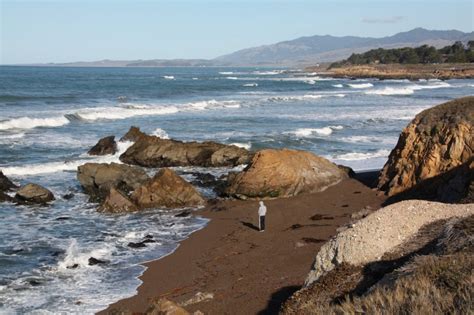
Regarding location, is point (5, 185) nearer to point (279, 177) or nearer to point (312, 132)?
point (279, 177)

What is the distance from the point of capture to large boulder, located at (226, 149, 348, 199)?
19.6m

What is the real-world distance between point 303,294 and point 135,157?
60.9ft

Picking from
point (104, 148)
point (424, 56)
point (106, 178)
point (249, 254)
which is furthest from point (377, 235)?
point (424, 56)

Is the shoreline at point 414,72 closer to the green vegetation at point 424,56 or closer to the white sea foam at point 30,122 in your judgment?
the green vegetation at point 424,56

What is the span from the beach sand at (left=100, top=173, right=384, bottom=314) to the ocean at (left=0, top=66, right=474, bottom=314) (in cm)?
61

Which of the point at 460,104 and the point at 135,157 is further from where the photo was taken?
the point at 135,157

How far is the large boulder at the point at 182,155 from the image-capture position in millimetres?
25891

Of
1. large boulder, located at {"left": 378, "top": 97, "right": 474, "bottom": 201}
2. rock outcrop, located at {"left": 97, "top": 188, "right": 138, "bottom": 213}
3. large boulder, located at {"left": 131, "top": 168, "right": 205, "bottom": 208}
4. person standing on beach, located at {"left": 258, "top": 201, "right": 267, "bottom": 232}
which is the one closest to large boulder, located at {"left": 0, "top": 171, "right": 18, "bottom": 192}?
rock outcrop, located at {"left": 97, "top": 188, "right": 138, "bottom": 213}

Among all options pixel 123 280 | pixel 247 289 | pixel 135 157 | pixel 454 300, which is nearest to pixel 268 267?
pixel 247 289

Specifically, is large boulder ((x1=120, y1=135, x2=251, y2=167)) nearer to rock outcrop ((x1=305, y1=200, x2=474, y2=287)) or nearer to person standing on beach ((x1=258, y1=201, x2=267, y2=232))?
person standing on beach ((x1=258, y1=201, x2=267, y2=232))

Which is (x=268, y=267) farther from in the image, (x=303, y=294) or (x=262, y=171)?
(x=262, y=171)

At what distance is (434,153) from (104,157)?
610 inches

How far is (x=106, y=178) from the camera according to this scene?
71.2ft

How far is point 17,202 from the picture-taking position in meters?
19.6
